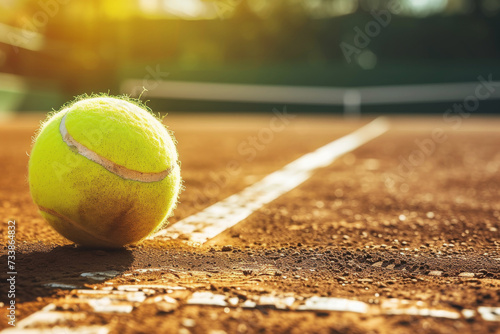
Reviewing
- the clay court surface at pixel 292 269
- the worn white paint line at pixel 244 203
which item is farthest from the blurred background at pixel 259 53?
the clay court surface at pixel 292 269

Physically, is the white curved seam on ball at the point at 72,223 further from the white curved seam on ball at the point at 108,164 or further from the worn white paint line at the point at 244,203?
the worn white paint line at the point at 244,203

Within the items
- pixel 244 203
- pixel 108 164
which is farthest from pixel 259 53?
pixel 108 164

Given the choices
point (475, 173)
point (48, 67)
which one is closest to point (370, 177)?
point (475, 173)

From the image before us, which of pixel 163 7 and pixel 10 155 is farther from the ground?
pixel 163 7

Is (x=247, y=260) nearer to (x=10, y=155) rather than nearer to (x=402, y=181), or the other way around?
(x=402, y=181)

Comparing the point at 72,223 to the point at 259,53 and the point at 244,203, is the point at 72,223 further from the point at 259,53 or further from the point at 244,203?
the point at 259,53

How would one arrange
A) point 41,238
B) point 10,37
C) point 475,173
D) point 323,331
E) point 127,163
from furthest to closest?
point 10,37 → point 475,173 → point 41,238 → point 127,163 → point 323,331
